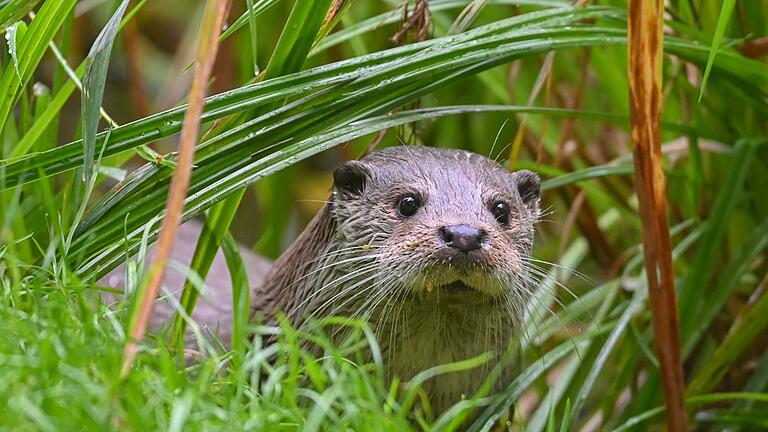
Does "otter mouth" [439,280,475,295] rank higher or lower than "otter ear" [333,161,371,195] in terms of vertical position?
lower

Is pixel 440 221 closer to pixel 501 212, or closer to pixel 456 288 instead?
pixel 456 288

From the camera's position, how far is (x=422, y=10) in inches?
105

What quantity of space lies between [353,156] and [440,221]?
181 cm

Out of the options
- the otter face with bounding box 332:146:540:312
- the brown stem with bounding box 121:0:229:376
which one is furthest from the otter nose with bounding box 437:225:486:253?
the brown stem with bounding box 121:0:229:376

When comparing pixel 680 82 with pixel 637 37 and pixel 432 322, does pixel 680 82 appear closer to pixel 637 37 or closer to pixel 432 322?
pixel 637 37

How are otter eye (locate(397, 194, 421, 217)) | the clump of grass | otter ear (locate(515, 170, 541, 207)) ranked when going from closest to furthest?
the clump of grass → otter eye (locate(397, 194, 421, 217)) → otter ear (locate(515, 170, 541, 207))

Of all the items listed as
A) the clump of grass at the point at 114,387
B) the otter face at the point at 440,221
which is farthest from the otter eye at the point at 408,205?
the clump of grass at the point at 114,387

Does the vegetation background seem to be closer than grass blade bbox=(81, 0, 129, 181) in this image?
Yes

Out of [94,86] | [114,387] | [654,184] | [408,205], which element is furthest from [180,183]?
[654,184]

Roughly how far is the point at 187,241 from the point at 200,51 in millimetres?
1990

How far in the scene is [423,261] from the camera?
7.41 ft

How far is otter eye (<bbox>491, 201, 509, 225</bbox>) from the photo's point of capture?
8.27 ft

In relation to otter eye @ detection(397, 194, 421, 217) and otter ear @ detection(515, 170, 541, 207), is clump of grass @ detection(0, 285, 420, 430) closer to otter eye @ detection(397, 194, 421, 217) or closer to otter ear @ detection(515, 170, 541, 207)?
otter eye @ detection(397, 194, 421, 217)

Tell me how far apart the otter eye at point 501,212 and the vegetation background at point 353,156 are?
0.22 metres
